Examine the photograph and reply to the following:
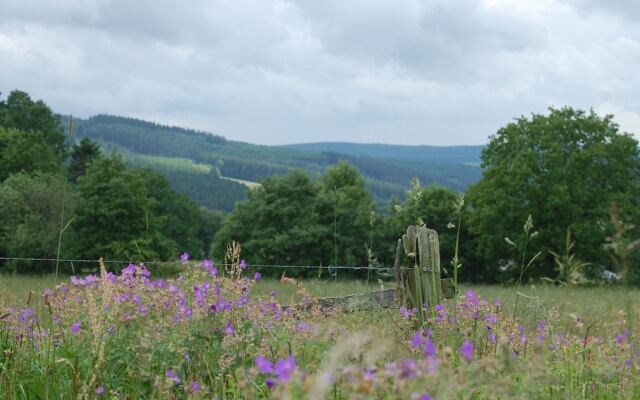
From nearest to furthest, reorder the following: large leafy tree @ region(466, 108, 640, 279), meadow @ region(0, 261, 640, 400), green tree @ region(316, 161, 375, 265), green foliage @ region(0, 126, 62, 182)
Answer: meadow @ region(0, 261, 640, 400)
large leafy tree @ region(466, 108, 640, 279)
green tree @ region(316, 161, 375, 265)
green foliage @ region(0, 126, 62, 182)

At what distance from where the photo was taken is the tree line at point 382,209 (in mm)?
42469

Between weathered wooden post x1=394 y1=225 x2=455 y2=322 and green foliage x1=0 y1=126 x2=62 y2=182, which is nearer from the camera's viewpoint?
weathered wooden post x1=394 y1=225 x2=455 y2=322

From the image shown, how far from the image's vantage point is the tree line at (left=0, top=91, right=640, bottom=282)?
42469 millimetres

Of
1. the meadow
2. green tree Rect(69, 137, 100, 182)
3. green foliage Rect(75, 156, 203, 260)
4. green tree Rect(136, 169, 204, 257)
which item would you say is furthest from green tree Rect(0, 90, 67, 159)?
the meadow

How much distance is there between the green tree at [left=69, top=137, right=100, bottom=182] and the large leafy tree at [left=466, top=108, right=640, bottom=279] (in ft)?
129

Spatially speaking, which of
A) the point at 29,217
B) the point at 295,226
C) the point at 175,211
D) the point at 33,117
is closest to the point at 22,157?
the point at 29,217

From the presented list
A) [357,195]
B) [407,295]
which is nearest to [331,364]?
[407,295]

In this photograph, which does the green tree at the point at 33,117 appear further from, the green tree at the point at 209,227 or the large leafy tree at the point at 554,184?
the large leafy tree at the point at 554,184

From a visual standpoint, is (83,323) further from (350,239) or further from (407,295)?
(350,239)

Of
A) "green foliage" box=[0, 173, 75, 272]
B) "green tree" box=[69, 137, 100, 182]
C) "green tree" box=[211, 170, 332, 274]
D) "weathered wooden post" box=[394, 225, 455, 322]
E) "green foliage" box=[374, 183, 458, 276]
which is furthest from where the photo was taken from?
"green tree" box=[69, 137, 100, 182]

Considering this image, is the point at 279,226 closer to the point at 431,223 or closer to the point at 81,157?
the point at 431,223

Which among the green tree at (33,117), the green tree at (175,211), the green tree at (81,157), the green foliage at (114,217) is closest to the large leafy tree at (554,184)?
the green foliage at (114,217)

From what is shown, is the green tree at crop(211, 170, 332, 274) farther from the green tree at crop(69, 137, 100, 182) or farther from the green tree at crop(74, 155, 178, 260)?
the green tree at crop(69, 137, 100, 182)

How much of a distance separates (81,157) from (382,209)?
1330 inches
